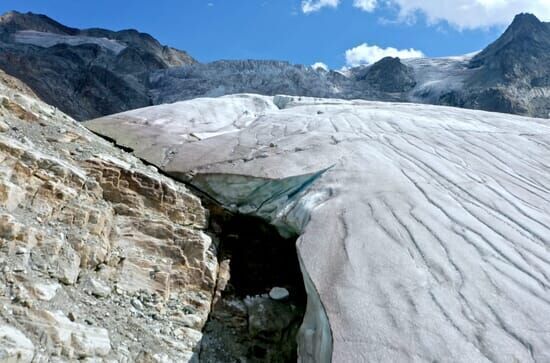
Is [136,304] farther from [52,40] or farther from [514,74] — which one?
[52,40]

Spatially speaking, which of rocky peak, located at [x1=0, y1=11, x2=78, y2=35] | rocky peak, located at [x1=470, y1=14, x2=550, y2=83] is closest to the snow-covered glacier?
rocky peak, located at [x1=470, y1=14, x2=550, y2=83]

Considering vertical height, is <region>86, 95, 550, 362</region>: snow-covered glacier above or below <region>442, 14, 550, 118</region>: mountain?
below

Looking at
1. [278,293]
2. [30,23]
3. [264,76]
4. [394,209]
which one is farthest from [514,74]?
[30,23]

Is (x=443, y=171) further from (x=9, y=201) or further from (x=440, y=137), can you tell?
(x=9, y=201)

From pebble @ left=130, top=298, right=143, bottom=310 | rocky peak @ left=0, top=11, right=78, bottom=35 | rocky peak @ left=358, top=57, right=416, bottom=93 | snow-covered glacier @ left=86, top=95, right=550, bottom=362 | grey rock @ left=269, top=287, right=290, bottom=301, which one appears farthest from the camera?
rocky peak @ left=0, top=11, right=78, bottom=35

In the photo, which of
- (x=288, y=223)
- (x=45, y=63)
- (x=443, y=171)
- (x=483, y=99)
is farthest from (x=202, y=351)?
(x=483, y=99)

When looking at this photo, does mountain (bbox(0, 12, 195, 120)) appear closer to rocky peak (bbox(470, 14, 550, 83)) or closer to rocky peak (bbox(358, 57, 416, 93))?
rocky peak (bbox(358, 57, 416, 93))
